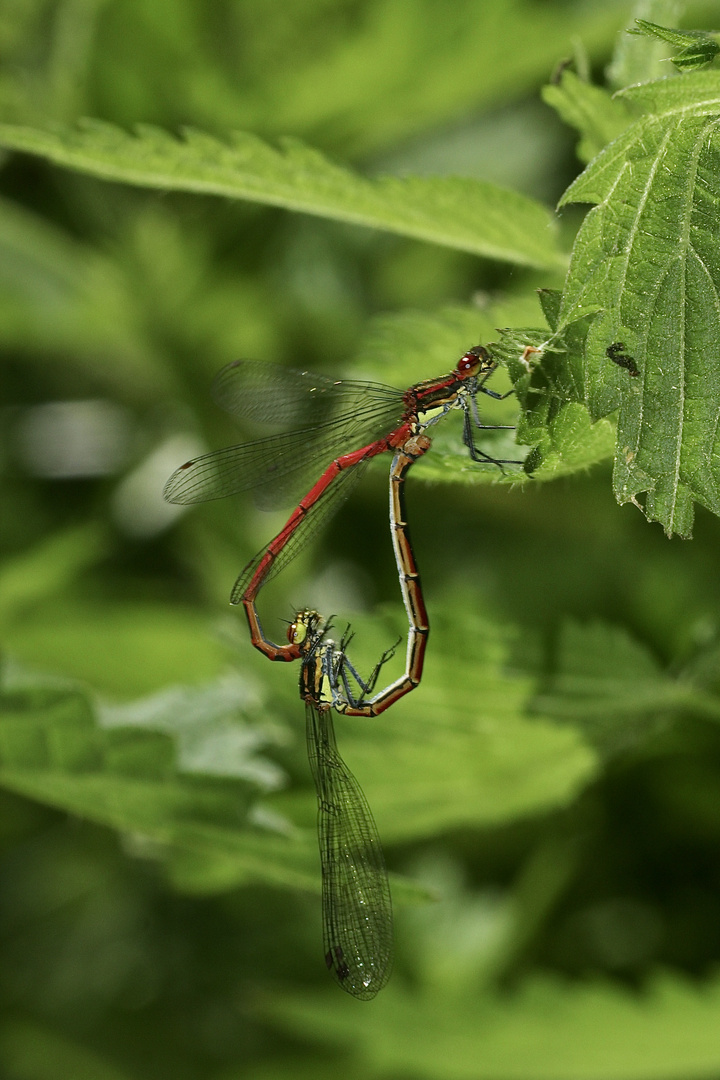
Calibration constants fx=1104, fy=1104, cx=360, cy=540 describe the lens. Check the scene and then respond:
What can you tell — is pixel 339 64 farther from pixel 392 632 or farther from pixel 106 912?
pixel 106 912

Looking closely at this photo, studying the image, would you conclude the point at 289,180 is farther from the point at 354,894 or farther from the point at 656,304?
the point at 354,894

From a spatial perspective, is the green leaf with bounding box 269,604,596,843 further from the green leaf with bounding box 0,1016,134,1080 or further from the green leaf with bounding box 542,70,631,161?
the green leaf with bounding box 0,1016,134,1080

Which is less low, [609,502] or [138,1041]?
[609,502]

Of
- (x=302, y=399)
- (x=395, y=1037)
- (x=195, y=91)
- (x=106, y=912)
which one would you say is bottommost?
(x=106, y=912)

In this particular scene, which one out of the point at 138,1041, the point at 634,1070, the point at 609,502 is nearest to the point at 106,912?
the point at 138,1041

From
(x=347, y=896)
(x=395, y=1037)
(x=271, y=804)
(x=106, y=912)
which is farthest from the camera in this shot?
(x=106, y=912)

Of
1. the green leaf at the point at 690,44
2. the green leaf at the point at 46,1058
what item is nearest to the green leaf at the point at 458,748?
the green leaf at the point at 690,44

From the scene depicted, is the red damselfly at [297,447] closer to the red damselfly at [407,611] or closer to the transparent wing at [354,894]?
the red damselfly at [407,611]

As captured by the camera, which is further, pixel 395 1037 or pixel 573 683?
pixel 395 1037
